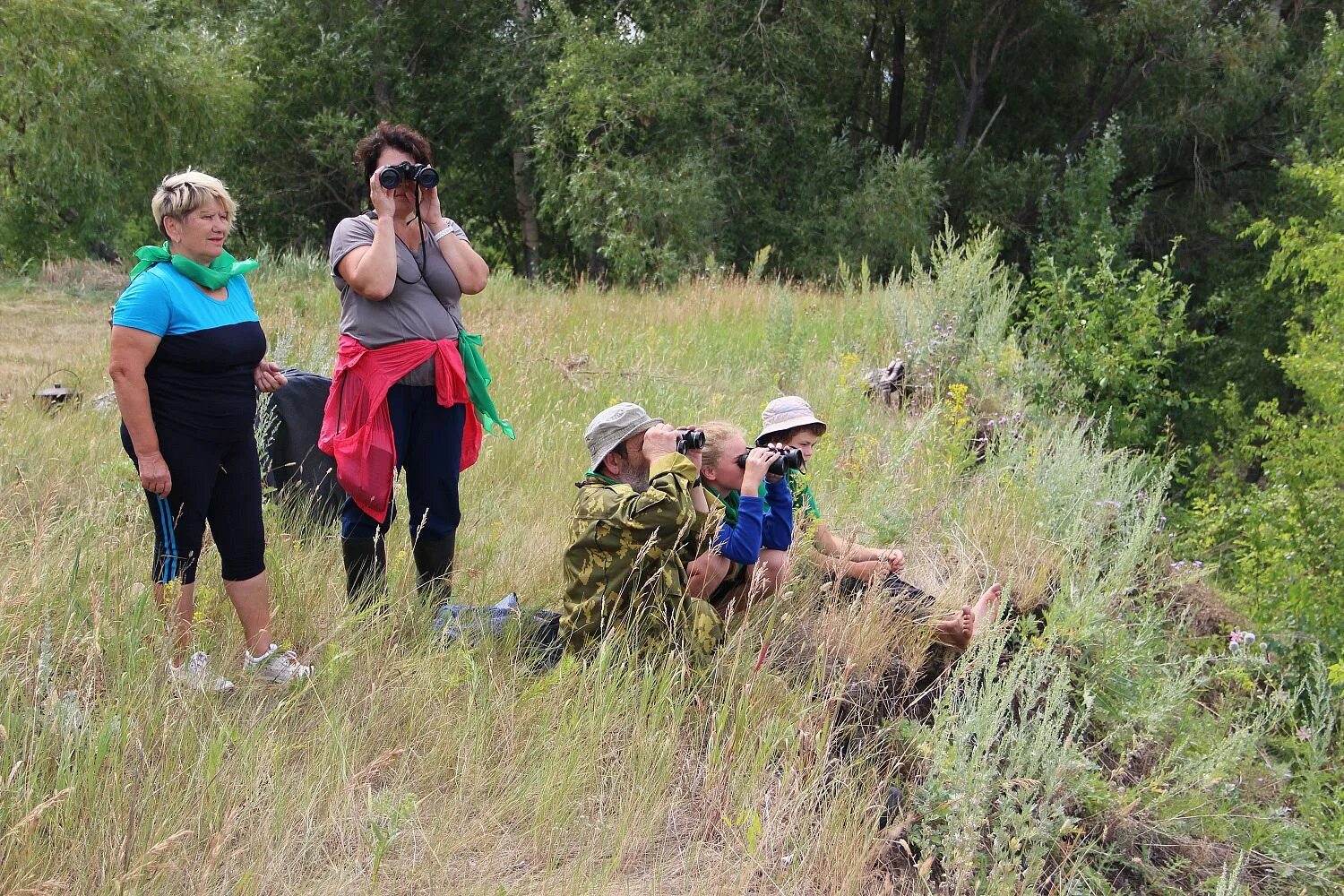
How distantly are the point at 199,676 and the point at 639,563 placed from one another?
1.19 m

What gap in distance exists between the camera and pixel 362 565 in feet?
11.7

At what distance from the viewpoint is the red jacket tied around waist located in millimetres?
3436

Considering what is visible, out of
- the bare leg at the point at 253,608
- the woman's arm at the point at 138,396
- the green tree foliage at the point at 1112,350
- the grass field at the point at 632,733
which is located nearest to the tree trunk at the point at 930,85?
the green tree foliage at the point at 1112,350

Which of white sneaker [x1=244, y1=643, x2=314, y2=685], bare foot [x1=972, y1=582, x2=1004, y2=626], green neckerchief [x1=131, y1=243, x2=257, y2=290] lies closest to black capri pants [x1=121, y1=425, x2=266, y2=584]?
white sneaker [x1=244, y1=643, x2=314, y2=685]

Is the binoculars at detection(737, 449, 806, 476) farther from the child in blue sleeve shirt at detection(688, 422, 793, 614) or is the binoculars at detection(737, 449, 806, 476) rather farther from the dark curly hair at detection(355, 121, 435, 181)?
the dark curly hair at detection(355, 121, 435, 181)

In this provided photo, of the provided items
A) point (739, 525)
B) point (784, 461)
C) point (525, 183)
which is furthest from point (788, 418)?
point (525, 183)

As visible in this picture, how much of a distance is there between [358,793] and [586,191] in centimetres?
1516

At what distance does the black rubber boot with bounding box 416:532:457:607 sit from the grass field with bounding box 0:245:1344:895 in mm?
81

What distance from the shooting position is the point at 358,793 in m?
2.54

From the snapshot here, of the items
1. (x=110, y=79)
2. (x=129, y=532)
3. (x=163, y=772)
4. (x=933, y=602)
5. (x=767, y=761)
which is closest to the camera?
(x=163, y=772)

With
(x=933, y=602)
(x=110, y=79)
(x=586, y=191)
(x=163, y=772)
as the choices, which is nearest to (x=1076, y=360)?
(x=933, y=602)

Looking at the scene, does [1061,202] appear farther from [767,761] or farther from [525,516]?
[767,761]

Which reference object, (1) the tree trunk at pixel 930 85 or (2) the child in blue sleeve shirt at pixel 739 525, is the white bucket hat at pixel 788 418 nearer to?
(2) the child in blue sleeve shirt at pixel 739 525

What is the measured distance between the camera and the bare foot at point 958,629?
3709 millimetres
